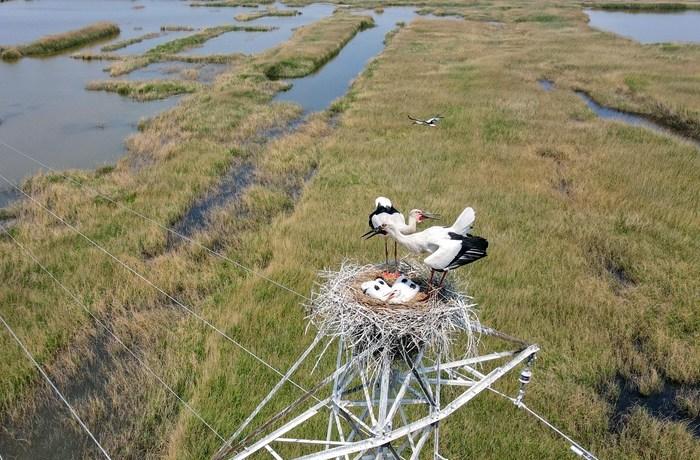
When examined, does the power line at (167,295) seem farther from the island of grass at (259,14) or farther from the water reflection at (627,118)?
the island of grass at (259,14)

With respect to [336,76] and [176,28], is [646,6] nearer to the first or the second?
[336,76]

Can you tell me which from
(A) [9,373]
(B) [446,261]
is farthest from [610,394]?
(A) [9,373]

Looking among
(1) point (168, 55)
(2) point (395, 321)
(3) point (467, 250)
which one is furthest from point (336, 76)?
(2) point (395, 321)

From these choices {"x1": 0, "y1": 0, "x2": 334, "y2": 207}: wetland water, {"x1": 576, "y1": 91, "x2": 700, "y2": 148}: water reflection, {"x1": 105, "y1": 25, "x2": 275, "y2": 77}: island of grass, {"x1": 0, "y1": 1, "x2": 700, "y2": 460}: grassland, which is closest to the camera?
{"x1": 0, "y1": 1, "x2": 700, "y2": 460}: grassland

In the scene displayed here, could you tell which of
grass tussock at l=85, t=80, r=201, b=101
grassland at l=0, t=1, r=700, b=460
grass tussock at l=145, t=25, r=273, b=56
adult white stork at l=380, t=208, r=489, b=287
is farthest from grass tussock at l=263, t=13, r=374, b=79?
adult white stork at l=380, t=208, r=489, b=287

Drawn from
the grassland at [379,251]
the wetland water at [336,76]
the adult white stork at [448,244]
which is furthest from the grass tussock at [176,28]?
the adult white stork at [448,244]

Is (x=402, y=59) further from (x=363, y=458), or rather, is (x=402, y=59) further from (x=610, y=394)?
(x=363, y=458)

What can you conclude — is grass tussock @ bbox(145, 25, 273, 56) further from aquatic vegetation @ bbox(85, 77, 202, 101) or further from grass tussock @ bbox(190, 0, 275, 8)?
grass tussock @ bbox(190, 0, 275, 8)
